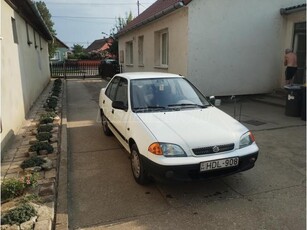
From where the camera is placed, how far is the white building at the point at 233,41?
9.94 metres

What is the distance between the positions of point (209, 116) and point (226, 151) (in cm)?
80

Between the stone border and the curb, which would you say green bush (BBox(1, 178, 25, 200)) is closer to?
the stone border

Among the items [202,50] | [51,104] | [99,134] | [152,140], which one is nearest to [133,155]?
[152,140]

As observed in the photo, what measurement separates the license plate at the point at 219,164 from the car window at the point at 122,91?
1721mm

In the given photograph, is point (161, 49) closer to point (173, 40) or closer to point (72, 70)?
point (173, 40)

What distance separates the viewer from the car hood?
11.4ft

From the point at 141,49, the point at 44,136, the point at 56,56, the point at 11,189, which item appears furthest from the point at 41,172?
the point at 56,56

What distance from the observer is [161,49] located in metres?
13.1

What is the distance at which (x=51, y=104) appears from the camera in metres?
8.80

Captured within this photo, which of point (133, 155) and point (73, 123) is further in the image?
point (73, 123)

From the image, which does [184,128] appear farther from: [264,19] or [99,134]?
[264,19]

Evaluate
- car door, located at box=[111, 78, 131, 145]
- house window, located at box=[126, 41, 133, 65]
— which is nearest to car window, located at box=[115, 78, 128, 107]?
car door, located at box=[111, 78, 131, 145]

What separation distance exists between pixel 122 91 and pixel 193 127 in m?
1.80

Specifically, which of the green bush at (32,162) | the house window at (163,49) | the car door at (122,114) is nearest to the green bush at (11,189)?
the green bush at (32,162)
